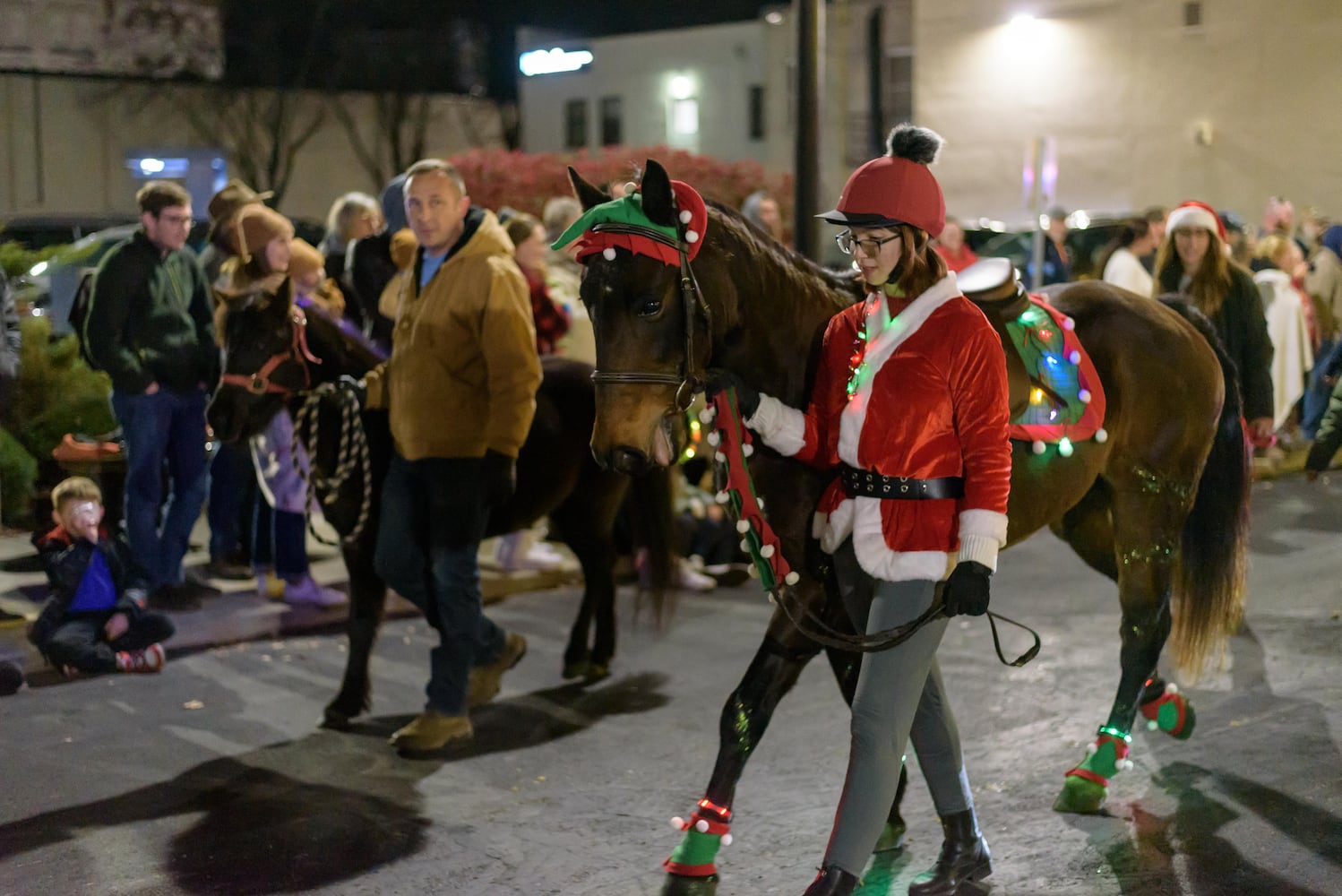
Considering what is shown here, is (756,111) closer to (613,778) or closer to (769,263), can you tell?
(613,778)

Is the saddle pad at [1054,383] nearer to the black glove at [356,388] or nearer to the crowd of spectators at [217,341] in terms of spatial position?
the crowd of spectators at [217,341]

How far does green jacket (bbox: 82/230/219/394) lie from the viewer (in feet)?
26.9

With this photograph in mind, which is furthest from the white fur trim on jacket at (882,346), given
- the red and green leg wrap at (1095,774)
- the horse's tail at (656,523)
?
the horse's tail at (656,523)

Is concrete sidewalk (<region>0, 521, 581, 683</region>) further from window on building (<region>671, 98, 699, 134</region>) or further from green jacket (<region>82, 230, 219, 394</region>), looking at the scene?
window on building (<region>671, 98, 699, 134</region>)

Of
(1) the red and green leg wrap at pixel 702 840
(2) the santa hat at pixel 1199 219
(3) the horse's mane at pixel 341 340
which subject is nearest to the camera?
(1) the red and green leg wrap at pixel 702 840

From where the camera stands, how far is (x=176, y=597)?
8.42 m

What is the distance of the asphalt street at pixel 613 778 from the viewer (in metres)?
4.63

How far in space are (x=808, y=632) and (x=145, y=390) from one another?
5300 mm

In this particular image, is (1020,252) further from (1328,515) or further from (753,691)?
(753,691)

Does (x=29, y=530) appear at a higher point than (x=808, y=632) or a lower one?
lower

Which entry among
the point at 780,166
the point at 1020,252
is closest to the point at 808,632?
the point at 1020,252

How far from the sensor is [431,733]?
19.6 ft

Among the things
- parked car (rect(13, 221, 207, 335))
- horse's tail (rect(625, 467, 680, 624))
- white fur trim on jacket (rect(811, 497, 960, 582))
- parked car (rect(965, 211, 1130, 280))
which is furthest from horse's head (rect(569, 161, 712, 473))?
parked car (rect(965, 211, 1130, 280))

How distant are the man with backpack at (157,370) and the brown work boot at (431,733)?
2.89 metres
